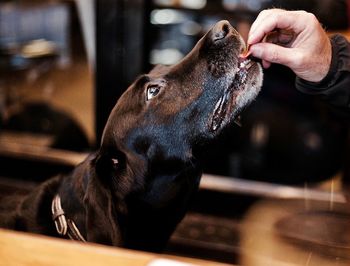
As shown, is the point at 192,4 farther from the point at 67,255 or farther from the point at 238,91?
the point at 67,255

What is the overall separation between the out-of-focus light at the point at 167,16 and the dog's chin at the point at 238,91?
1607 mm

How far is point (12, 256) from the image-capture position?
0.81 metres

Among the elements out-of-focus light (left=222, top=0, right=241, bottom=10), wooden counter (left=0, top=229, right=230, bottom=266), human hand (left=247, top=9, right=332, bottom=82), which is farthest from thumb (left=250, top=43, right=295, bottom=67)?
out-of-focus light (left=222, top=0, right=241, bottom=10)

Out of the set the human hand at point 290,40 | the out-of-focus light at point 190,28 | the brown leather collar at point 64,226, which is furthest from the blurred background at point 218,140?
the brown leather collar at point 64,226

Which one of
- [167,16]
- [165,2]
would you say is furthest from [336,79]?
[167,16]

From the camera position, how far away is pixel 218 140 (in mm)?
1189

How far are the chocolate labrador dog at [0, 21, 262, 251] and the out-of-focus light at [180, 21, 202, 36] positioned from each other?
1.74m

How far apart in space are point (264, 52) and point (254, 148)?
2.09 meters

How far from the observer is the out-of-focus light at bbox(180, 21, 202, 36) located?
9.66 ft

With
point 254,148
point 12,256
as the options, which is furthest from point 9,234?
point 254,148

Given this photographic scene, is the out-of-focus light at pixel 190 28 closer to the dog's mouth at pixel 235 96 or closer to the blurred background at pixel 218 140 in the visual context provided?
the blurred background at pixel 218 140

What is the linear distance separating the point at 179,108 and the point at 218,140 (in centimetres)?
12

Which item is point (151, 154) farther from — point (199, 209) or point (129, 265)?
point (199, 209)

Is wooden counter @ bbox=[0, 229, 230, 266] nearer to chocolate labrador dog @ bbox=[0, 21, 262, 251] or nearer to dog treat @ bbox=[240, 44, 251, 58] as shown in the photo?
chocolate labrador dog @ bbox=[0, 21, 262, 251]
